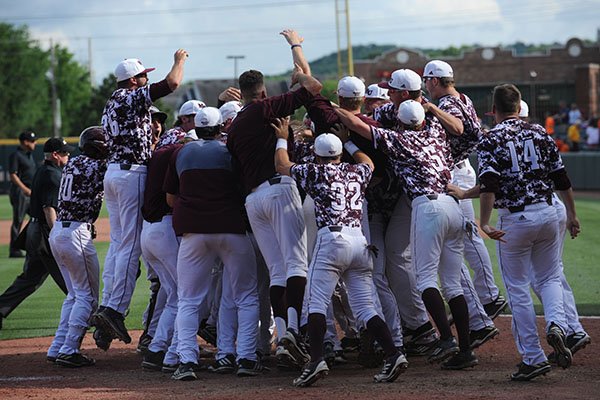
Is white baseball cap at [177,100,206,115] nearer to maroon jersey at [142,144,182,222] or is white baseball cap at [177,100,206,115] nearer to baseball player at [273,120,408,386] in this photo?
maroon jersey at [142,144,182,222]

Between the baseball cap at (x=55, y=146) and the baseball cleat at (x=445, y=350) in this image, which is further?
the baseball cap at (x=55, y=146)

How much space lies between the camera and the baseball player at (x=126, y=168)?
29.6ft

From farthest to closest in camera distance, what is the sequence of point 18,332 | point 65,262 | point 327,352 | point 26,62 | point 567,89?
1. point 26,62
2. point 567,89
3. point 18,332
4. point 65,262
5. point 327,352

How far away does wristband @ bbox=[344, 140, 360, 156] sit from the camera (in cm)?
835

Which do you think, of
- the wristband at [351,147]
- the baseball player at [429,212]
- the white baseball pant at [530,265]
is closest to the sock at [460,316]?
the baseball player at [429,212]

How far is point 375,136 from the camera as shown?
8.21m

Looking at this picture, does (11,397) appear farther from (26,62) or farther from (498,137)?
(26,62)

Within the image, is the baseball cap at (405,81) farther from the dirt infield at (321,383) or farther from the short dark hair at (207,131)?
the dirt infield at (321,383)

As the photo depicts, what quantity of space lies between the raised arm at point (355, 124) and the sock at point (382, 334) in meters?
1.45

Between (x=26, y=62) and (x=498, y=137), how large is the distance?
86.0 m

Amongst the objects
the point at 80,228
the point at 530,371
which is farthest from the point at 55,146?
the point at 530,371

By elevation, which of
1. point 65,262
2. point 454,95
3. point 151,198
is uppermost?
point 454,95

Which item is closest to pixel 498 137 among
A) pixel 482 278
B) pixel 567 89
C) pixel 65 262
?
pixel 482 278

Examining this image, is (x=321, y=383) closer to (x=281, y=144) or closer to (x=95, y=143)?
(x=281, y=144)
